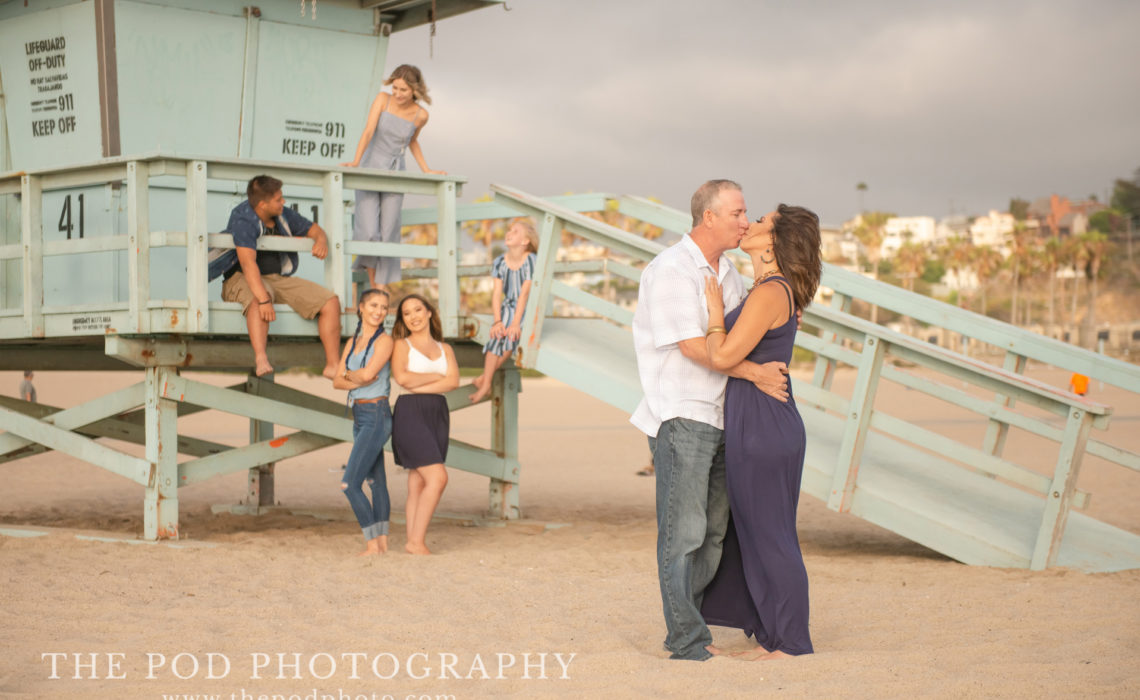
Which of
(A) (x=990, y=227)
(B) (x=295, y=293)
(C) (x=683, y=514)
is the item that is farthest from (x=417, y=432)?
(A) (x=990, y=227)

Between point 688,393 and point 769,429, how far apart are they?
0.34 m

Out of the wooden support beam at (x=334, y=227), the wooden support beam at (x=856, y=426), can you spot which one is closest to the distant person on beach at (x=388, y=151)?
the wooden support beam at (x=334, y=227)

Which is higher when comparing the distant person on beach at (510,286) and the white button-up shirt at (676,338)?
the white button-up shirt at (676,338)

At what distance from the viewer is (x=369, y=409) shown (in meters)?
7.26

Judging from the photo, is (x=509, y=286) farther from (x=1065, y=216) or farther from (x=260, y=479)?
(x=1065, y=216)

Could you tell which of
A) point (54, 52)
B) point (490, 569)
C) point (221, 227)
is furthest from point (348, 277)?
point (54, 52)

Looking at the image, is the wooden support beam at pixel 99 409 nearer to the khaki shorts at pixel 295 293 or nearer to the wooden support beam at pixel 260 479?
the khaki shorts at pixel 295 293

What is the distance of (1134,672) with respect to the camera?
4.16 metres

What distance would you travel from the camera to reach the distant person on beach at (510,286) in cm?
805

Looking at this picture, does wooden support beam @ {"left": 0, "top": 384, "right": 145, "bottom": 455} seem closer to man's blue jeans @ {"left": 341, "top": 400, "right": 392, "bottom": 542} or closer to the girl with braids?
the girl with braids

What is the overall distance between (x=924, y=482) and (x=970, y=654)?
3221 mm

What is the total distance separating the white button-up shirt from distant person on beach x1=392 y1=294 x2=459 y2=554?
290 cm

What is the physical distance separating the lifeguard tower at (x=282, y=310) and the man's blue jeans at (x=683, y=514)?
230cm

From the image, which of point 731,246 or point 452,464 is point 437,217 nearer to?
point 452,464
